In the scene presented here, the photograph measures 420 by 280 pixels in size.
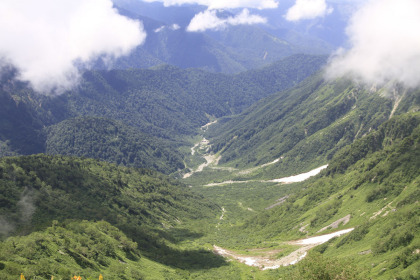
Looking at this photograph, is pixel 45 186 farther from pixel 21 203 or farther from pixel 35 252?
pixel 35 252

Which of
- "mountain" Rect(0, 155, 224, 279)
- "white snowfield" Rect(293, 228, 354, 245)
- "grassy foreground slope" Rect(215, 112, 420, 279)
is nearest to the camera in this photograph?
"mountain" Rect(0, 155, 224, 279)

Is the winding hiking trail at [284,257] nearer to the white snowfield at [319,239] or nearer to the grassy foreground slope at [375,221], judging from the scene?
the white snowfield at [319,239]

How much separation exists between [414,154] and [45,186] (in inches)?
6663

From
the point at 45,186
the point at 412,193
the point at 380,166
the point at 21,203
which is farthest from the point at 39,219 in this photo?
the point at 380,166

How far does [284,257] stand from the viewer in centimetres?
13462

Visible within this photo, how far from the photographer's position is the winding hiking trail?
129 metres

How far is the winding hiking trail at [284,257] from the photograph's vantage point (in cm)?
12900

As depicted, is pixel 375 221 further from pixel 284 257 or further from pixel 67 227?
pixel 67 227

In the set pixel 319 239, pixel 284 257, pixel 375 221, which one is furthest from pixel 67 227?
pixel 375 221

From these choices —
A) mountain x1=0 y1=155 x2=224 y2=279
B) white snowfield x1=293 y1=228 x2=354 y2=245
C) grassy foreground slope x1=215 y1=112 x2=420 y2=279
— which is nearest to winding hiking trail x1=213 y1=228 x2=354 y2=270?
white snowfield x1=293 y1=228 x2=354 y2=245

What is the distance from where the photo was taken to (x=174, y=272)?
12300 cm

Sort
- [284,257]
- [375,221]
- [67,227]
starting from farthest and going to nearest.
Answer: [284,257] < [375,221] < [67,227]

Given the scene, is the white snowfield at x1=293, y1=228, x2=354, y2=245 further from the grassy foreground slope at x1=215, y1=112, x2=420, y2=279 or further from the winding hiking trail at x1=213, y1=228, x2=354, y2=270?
the grassy foreground slope at x1=215, y1=112, x2=420, y2=279

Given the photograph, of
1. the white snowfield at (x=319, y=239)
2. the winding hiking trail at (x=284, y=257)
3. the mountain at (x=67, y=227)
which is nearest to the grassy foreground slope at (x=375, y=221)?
the white snowfield at (x=319, y=239)
